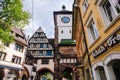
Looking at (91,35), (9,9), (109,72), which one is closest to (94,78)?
(109,72)

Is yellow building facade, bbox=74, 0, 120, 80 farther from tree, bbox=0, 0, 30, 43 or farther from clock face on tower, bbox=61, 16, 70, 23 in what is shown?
clock face on tower, bbox=61, 16, 70, 23

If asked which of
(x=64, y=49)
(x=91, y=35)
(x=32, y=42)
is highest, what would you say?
(x=32, y=42)

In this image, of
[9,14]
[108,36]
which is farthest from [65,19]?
[108,36]

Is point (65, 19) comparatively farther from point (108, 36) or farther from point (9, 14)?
point (108, 36)

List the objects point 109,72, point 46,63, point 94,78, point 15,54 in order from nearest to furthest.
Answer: point 109,72 → point 94,78 → point 15,54 → point 46,63

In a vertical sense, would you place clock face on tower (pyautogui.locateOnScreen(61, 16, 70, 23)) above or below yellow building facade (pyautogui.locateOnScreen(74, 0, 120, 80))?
above

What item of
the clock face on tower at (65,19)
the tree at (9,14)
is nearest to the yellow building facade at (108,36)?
the tree at (9,14)

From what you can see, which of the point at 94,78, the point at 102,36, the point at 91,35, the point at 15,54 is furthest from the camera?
the point at 15,54

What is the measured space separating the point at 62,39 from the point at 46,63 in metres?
9.72

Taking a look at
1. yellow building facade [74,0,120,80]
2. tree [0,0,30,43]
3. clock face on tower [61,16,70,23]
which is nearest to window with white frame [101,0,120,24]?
yellow building facade [74,0,120,80]

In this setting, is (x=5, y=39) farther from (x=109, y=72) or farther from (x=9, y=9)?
(x=109, y=72)

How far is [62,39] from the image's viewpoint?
4044 centimetres

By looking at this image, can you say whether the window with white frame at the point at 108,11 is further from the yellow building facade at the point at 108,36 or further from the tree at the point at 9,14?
the tree at the point at 9,14

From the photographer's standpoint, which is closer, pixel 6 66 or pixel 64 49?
pixel 6 66
